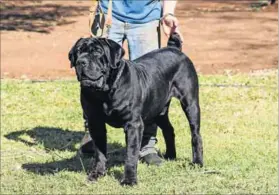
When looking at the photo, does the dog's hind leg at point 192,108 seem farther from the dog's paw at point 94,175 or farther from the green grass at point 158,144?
the dog's paw at point 94,175

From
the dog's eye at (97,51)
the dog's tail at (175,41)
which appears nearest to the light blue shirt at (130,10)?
the dog's tail at (175,41)

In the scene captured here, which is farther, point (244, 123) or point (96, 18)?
point (244, 123)

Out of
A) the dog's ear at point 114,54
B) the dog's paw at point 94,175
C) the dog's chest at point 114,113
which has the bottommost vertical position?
the dog's paw at point 94,175

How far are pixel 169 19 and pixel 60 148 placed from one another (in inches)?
84.9

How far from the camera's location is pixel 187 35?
66.4 ft

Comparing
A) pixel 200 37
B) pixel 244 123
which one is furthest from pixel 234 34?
pixel 244 123

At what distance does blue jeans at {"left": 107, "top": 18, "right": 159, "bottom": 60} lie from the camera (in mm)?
6668

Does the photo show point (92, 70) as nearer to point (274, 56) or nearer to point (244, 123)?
point (244, 123)

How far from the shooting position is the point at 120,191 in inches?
219

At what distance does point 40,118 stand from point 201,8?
20075 millimetres

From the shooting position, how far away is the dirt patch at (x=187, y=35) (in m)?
14.8

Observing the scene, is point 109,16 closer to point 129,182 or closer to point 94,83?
point 94,83

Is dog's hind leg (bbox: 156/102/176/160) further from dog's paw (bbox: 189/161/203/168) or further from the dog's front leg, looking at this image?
the dog's front leg

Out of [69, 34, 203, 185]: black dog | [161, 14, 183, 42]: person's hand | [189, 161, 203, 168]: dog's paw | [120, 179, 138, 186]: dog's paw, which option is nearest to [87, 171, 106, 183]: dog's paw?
[69, 34, 203, 185]: black dog
